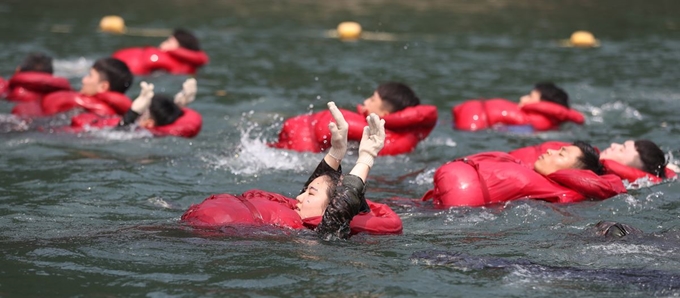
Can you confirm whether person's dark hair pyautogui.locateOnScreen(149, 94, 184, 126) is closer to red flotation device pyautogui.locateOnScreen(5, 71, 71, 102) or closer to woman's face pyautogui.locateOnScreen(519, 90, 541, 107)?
red flotation device pyautogui.locateOnScreen(5, 71, 71, 102)

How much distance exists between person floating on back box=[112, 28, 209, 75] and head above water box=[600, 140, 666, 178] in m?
7.44

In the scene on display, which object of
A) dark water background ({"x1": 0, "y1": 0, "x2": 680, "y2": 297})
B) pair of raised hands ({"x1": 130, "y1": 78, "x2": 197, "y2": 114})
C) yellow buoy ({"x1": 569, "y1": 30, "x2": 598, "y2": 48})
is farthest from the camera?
yellow buoy ({"x1": 569, "y1": 30, "x2": 598, "y2": 48})

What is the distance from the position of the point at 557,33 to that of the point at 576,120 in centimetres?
794

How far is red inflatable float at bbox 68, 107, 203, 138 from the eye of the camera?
1017 cm

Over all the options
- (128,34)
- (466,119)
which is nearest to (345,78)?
(466,119)

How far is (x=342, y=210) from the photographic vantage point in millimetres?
6152

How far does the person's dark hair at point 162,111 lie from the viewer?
1021 cm

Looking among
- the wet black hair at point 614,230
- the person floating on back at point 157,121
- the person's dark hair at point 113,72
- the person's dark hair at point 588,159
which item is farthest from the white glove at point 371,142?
the person's dark hair at point 113,72

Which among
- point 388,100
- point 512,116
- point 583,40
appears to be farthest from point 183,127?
point 583,40

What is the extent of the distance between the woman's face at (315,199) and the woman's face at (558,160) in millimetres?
2339

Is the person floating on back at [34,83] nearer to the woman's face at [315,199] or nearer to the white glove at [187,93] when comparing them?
the white glove at [187,93]

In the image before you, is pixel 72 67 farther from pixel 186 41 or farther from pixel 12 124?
pixel 12 124

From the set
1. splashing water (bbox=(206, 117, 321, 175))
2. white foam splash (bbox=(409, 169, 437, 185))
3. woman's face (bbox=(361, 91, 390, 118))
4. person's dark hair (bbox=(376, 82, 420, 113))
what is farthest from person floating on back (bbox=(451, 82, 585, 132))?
splashing water (bbox=(206, 117, 321, 175))

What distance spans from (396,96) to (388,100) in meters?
0.08
